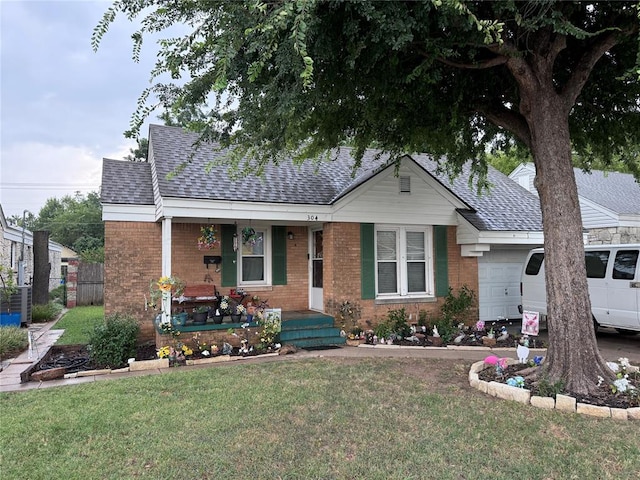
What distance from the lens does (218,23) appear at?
535 centimetres

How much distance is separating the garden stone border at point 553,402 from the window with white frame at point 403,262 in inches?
189

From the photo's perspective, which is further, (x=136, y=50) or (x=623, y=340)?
(x=623, y=340)

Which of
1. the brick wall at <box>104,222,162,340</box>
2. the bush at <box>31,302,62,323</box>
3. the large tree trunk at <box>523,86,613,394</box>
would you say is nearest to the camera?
the large tree trunk at <box>523,86,613,394</box>

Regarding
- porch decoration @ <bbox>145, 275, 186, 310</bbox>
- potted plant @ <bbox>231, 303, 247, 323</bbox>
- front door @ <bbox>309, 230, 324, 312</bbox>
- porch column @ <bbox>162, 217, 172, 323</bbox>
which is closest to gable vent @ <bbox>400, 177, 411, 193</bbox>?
front door @ <bbox>309, 230, 324, 312</bbox>

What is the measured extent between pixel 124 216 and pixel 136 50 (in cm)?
443

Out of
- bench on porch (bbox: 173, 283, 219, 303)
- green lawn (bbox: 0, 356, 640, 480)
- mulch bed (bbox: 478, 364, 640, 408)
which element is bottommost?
green lawn (bbox: 0, 356, 640, 480)

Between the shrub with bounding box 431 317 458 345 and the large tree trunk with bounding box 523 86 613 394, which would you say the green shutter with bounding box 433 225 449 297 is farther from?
the large tree trunk with bounding box 523 86 613 394

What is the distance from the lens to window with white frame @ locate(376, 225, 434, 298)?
1063 centimetres

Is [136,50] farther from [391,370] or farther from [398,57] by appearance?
[391,370]

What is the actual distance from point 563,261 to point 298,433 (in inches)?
163

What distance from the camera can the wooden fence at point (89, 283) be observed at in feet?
57.8

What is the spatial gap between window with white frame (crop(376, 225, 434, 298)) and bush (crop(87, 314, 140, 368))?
18.7ft

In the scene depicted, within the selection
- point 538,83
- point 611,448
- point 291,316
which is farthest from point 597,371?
point 291,316

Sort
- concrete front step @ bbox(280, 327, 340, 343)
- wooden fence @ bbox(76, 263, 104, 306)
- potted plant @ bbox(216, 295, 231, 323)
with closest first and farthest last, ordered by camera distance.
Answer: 1. potted plant @ bbox(216, 295, 231, 323)
2. concrete front step @ bbox(280, 327, 340, 343)
3. wooden fence @ bbox(76, 263, 104, 306)
